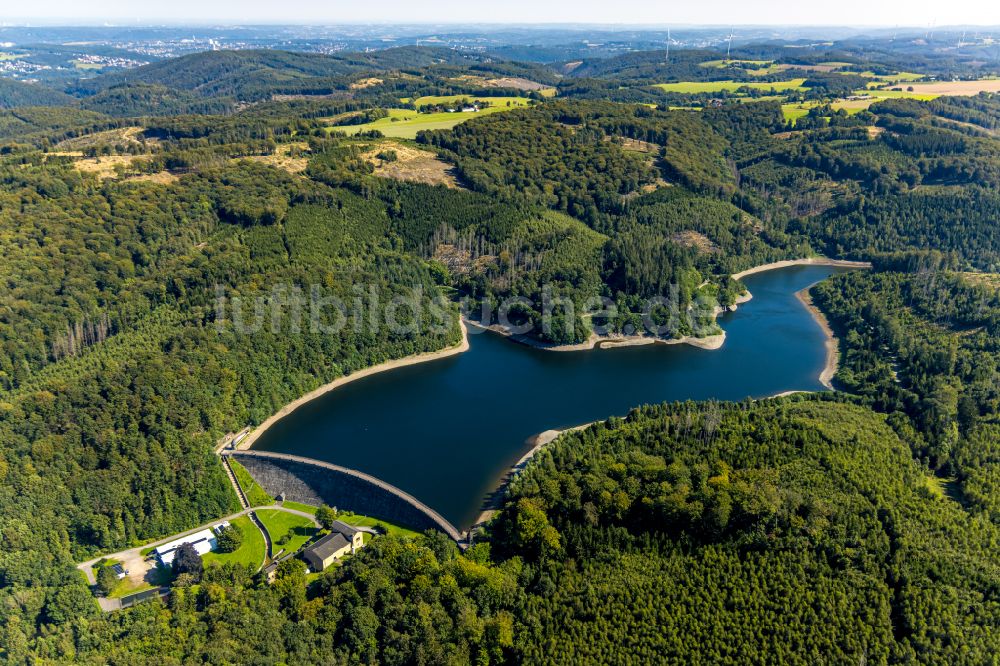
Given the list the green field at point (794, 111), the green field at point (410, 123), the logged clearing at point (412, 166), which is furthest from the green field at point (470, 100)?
the green field at point (794, 111)

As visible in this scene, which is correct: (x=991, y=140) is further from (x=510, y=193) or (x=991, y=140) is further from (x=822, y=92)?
(x=510, y=193)

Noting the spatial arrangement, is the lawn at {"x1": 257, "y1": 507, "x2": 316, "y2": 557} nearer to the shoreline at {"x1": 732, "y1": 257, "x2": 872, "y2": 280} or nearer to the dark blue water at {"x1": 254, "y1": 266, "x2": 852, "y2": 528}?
the dark blue water at {"x1": 254, "y1": 266, "x2": 852, "y2": 528}

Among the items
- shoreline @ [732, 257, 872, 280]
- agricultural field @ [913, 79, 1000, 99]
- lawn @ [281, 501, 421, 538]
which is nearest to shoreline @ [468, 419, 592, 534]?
lawn @ [281, 501, 421, 538]

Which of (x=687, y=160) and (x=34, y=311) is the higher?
(x=687, y=160)

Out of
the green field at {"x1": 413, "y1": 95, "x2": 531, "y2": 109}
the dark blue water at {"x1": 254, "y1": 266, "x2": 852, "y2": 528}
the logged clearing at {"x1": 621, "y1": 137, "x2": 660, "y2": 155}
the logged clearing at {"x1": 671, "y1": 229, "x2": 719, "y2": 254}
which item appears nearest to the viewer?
the dark blue water at {"x1": 254, "y1": 266, "x2": 852, "y2": 528}

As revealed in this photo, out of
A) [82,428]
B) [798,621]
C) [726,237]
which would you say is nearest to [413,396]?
[82,428]

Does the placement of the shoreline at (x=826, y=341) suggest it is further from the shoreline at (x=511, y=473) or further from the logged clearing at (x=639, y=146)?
the logged clearing at (x=639, y=146)
